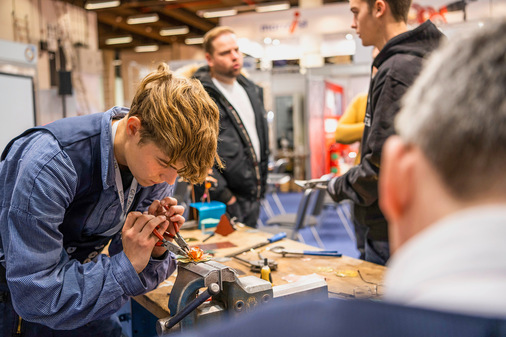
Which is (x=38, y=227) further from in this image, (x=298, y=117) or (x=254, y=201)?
(x=298, y=117)

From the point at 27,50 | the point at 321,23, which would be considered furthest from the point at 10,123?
the point at 321,23

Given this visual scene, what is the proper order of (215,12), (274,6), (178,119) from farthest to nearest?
1. (215,12)
2. (274,6)
3. (178,119)

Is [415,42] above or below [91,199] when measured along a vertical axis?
above

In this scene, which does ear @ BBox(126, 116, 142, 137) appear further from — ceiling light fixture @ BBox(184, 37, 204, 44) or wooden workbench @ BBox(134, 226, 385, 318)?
ceiling light fixture @ BBox(184, 37, 204, 44)

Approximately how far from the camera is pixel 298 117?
35.6 feet

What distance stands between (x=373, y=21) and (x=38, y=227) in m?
1.56

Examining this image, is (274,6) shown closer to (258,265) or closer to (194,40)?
(194,40)

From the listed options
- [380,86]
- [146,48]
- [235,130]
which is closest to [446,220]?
[380,86]

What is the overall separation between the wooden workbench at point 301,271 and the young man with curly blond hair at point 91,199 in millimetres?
179

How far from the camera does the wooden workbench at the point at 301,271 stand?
1541 mm

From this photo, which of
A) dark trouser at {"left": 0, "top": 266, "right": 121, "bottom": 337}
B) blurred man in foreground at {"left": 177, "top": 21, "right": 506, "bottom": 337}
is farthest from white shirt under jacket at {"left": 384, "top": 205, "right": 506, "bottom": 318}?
dark trouser at {"left": 0, "top": 266, "right": 121, "bottom": 337}

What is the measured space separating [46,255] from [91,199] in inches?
9.4

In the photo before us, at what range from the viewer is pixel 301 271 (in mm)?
1773

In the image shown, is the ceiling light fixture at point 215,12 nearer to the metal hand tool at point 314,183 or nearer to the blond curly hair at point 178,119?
the metal hand tool at point 314,183
